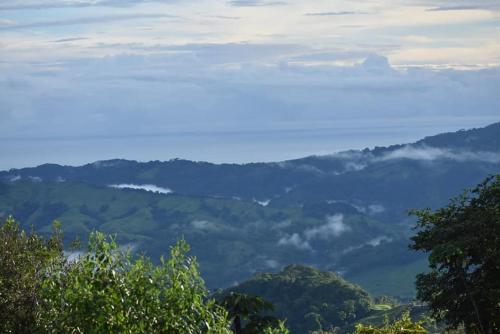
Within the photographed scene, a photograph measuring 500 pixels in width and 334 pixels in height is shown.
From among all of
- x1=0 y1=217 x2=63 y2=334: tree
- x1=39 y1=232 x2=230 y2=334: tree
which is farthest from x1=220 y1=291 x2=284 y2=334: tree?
x1=39 y1=232 x2=230 y2=334: tree

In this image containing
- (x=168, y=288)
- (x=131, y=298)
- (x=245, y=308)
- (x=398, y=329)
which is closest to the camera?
(x=131, y=298)

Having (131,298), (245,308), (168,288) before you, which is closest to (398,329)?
(245,308)

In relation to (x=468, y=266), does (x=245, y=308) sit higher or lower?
higher

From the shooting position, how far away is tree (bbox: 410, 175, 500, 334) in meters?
55.2

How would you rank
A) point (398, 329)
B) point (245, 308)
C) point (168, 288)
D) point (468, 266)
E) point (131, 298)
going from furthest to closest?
point (468, 266) → point (398, 329) → point (245, 308) → point (168, 288) → point (131, 298)

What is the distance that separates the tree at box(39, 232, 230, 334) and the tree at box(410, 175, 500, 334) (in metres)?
24.2

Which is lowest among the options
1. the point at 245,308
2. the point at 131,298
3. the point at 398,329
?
the point at 398,329

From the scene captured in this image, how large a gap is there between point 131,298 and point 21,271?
65.0 feet

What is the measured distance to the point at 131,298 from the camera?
3244cm

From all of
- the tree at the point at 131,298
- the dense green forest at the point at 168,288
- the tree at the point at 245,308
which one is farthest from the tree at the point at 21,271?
the tree at the point at 131,298

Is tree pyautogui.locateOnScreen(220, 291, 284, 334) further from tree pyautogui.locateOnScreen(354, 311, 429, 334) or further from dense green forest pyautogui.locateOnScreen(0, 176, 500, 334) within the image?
tree pyautogui.locateOnScreen(354, 311, 429, 334)

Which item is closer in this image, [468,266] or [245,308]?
[245,308]

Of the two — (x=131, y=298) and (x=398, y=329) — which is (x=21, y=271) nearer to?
(x=131, y=298)

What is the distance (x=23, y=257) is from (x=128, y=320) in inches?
862
